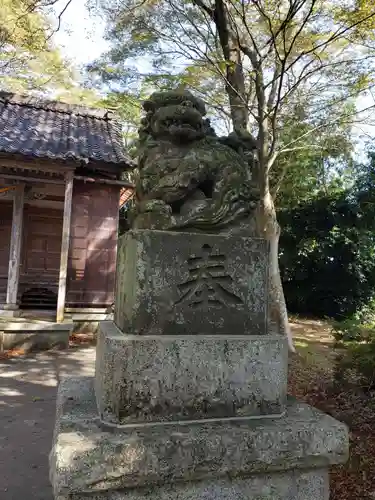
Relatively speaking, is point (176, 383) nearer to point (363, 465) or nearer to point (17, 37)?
point (363, 465)

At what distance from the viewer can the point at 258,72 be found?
6.41 metres

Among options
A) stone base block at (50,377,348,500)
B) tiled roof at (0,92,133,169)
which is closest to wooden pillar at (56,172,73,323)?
tiled roof at (0,92,133,169)

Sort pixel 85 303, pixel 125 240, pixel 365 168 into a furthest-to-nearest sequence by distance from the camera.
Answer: pixel 365 168
pixel 85 303
pixel 125 240

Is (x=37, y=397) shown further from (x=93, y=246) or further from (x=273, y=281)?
(x=273, y=281)

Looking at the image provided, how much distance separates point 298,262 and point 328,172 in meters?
4.14

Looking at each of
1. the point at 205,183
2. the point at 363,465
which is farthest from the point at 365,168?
the point at 205,183

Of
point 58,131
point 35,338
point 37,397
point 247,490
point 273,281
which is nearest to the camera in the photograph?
point 247,490


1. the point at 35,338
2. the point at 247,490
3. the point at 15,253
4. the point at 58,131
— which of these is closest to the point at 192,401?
the point at 247,490

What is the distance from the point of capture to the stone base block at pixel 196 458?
1619 millimetres

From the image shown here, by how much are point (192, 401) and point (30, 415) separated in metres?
3.27

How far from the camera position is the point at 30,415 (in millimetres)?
4406

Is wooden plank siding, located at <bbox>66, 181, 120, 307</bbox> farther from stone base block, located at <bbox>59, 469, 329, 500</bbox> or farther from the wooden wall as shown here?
stone base block, located at <bbox>59, 469, 329, 500</bbox>

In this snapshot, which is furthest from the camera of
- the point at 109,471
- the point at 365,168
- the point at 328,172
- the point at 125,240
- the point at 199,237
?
the point at 328,172

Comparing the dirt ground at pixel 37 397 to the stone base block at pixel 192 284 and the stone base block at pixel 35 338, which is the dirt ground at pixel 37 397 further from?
the stone base block at pixel 192 284
